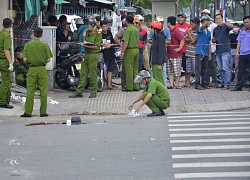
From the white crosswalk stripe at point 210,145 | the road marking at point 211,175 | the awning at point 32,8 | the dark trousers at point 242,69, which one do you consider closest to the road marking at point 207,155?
the white crosswalk stripe at point 210,145

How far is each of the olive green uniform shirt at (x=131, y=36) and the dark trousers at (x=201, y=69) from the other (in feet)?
5.44

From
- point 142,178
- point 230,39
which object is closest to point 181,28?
point 230,39

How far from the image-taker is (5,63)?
14445 millimetres

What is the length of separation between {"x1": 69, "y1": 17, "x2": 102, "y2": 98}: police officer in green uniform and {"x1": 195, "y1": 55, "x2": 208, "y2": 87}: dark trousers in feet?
8.79

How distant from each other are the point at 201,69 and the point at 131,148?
24.1 feet

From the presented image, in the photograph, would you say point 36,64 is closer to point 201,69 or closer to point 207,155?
point 201,69

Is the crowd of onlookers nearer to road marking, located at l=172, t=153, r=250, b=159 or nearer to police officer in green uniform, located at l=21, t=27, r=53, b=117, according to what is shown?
police officer in green uniform, located at l=21, t=27, r=53, b=117

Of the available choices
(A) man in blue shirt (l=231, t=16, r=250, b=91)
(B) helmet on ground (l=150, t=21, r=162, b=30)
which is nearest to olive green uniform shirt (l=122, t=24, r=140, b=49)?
(B) helmet on ground (l=150, t=21, r=162, b=30)

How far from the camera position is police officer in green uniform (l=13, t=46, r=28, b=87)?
53.4 ft

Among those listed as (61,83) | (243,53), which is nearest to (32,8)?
(61,83)

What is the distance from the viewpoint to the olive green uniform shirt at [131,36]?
1664 cm

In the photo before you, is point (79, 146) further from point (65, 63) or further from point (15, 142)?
point (65, 63)

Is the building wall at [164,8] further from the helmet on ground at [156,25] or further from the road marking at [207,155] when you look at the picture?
the road marking at [207,155]

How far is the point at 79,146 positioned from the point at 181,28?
8317 mm
